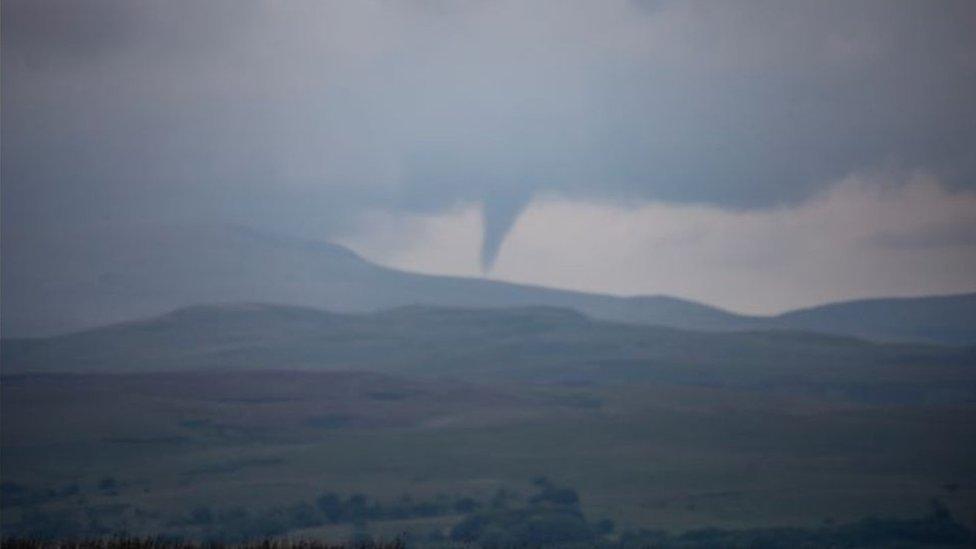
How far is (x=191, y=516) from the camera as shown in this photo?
96500mm

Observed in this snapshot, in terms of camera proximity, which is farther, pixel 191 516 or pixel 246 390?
pixel 246 390

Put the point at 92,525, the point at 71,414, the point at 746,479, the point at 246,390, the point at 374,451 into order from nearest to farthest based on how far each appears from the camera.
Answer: the point at 92,525, the point at 746,479, the point at 374,451, the point at 71,414, the point at 246,390

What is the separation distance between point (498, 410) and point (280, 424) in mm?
21882

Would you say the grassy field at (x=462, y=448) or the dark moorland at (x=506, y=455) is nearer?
the dark moorland at (x=506, y=455)

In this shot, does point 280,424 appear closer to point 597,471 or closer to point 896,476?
point 597,471

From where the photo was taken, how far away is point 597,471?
117188 millimetres

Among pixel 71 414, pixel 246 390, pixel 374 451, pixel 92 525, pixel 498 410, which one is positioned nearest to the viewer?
pixel 92 525

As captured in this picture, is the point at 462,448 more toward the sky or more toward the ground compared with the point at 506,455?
more toward the sky

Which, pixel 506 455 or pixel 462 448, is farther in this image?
pixel 462 448

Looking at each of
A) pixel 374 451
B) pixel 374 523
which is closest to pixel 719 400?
pixel 374 451

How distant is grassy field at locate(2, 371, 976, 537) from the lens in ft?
336

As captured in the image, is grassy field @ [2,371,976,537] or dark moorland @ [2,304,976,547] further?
grassy field @ [2,371,976,537]

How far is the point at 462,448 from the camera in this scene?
425 ft

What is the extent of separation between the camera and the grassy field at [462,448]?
102m
